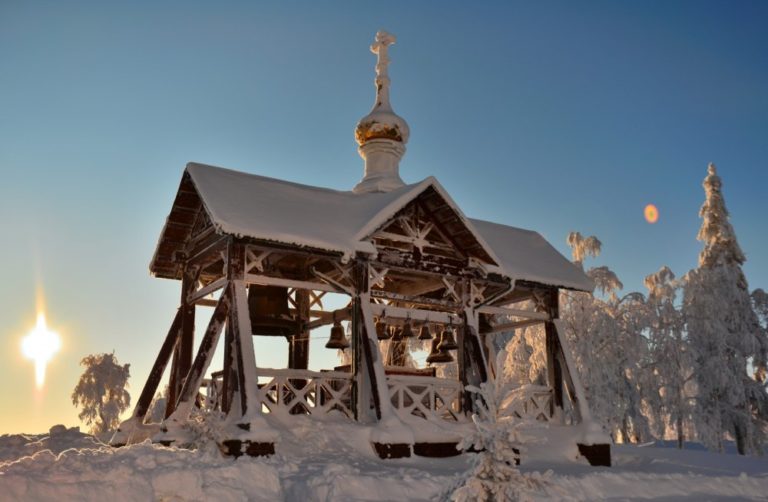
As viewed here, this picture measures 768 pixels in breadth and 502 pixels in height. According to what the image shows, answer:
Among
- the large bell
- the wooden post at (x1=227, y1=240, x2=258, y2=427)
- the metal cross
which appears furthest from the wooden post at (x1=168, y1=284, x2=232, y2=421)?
the metal cross

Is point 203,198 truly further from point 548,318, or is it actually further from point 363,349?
point 548,318

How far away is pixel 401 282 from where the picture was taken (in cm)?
1881

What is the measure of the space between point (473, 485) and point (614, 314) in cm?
2512

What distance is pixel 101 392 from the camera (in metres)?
36.8

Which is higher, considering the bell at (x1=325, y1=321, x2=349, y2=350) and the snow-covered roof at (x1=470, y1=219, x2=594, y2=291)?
the snow-covered roof at (x1=470, y1=219, x2=594, y2=291)

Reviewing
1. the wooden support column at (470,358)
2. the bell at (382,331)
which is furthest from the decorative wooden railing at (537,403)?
the bell at (382,331)

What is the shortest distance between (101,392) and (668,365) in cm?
2722

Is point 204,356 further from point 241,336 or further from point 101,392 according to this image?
point 101,392

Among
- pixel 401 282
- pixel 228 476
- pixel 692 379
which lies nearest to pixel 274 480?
pixel 228 476

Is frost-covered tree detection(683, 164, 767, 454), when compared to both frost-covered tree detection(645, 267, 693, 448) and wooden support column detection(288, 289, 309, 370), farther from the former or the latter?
wooden support column detection(288, 289, 309, 370)

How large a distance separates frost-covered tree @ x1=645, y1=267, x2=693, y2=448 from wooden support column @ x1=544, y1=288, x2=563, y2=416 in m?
14.1

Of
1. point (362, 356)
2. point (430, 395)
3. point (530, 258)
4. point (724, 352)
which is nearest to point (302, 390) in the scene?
point (362, 356)

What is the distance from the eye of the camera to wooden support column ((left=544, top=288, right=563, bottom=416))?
17.5 m

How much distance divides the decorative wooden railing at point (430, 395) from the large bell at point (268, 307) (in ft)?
8.92
